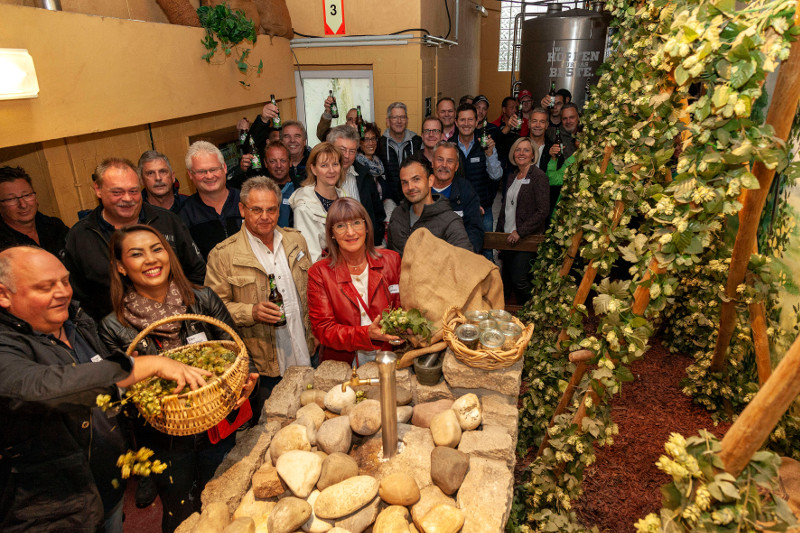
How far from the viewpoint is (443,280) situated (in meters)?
2.61

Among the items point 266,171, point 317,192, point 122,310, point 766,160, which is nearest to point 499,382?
point 766,160

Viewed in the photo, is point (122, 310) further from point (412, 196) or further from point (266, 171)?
point (266, 171)

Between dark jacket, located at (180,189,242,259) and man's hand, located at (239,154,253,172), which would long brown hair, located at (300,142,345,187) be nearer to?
dark jacket, located at (180,189,242,259)

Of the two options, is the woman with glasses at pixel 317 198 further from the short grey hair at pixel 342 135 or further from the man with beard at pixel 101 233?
the man with beard at pixel 101 233

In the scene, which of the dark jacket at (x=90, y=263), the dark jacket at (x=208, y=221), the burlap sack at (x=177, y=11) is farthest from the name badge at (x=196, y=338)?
the burlap sack at (x=177, y=11)

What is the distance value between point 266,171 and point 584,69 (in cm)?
741

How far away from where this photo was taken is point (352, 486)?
1889mm

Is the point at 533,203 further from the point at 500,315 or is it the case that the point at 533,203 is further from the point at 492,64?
the point at 492,64

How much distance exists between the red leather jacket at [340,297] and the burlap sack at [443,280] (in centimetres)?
28

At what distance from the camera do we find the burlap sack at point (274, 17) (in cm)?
661

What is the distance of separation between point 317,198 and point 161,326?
1760 millimetres

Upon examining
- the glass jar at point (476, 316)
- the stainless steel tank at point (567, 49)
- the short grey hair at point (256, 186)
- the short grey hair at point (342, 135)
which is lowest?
the glass jar at point (476, 316)

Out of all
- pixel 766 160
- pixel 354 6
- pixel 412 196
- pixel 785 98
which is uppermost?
pixel 354 6

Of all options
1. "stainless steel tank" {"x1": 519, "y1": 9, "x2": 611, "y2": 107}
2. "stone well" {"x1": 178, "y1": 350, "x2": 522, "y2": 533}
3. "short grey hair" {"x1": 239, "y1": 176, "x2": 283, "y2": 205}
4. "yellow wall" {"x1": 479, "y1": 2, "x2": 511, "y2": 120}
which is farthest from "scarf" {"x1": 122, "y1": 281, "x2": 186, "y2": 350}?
"yellow wall" {"x1": 479, "y1": 2, "x2": 511, "y2": 120}
